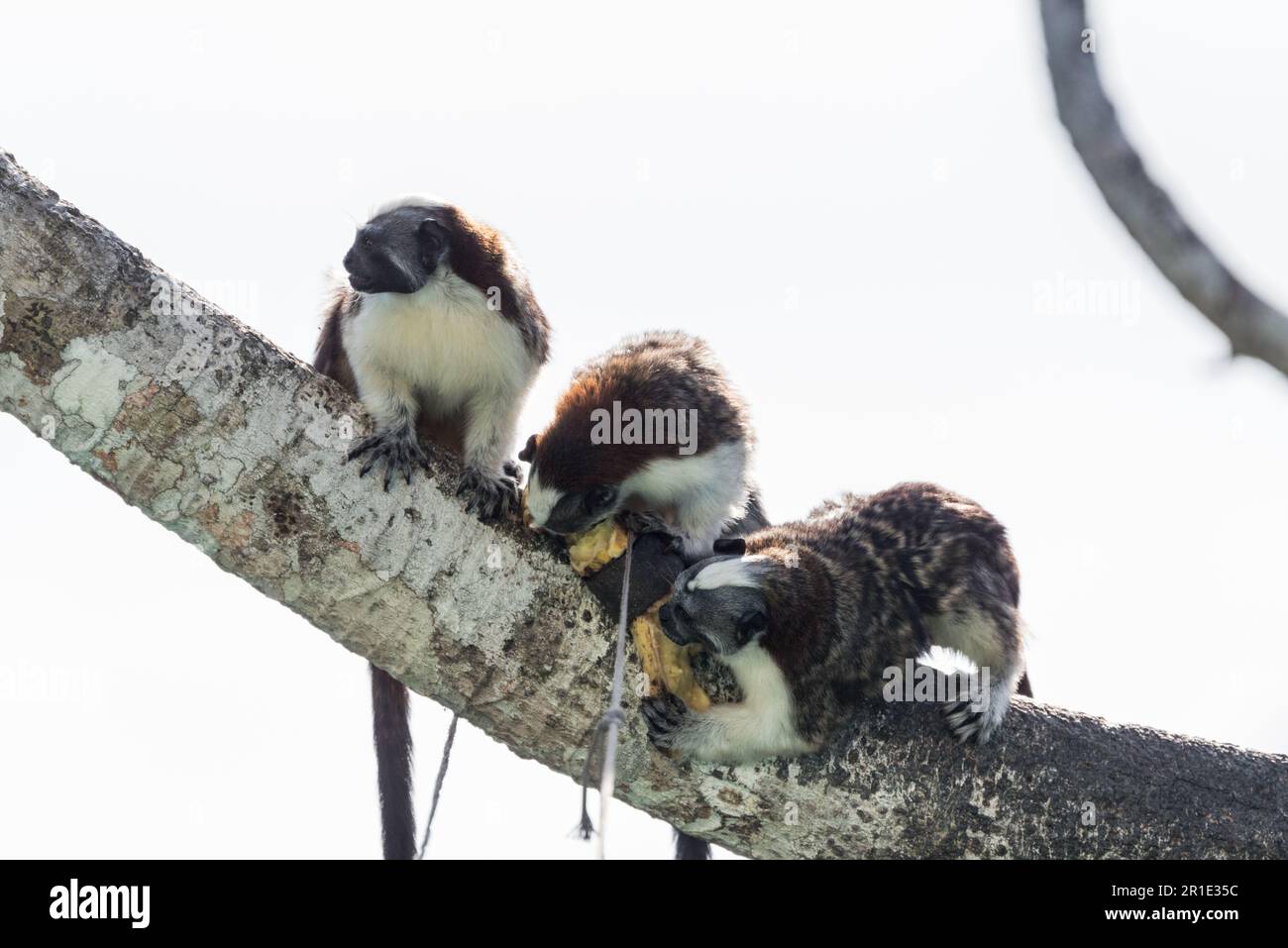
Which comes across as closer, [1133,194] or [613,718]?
[1133,194]

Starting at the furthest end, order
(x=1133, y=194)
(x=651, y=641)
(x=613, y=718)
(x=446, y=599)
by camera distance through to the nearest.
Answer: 1. (x=651, y=641)
2. (x=446, y=599)
3. (x=613, y=718)
4. (x=1133, y=194)

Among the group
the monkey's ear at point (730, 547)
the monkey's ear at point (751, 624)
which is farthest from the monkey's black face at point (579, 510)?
the monkey's ear at point (751, 624)

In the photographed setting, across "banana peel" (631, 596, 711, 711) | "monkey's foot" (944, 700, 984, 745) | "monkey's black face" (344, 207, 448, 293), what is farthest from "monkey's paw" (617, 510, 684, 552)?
"monkey's black face" (344, 207, 448, 293)

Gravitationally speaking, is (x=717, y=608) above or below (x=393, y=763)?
above

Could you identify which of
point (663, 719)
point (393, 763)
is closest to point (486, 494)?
point (663, 719)

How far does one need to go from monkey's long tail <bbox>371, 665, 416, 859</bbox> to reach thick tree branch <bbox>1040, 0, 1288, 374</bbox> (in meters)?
3.96

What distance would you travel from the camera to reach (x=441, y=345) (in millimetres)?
5836

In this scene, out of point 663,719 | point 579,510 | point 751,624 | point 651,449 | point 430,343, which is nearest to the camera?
point 663,719

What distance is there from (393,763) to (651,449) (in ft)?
6.47

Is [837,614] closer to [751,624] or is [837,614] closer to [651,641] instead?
[751,624]

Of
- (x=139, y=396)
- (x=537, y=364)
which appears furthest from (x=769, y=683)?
(x=139, y=396)

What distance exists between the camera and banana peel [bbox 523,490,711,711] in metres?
4.85

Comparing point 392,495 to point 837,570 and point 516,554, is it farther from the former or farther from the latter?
point 837,570

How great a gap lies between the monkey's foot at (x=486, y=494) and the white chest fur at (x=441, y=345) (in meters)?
0.79
